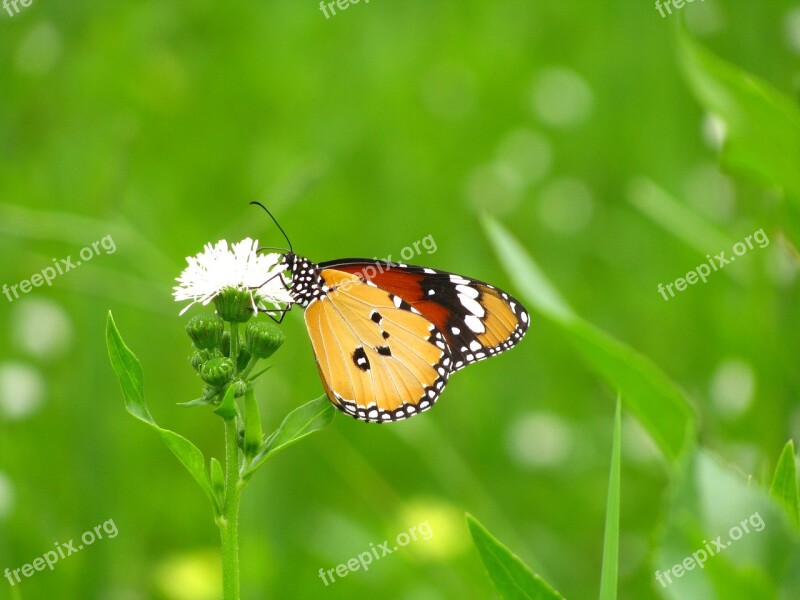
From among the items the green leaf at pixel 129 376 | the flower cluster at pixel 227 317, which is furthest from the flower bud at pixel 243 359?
the green leaf at pixel 129 376

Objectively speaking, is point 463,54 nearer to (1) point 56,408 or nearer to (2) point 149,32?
(2) point 149,32

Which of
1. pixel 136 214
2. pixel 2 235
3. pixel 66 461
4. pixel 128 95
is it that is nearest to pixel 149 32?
pixel 128 95

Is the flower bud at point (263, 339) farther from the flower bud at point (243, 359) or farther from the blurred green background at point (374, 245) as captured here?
the blurred green background at point (374, 245)

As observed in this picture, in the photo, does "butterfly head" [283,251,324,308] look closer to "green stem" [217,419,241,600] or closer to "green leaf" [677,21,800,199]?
"green stem" [217,419,241,600]

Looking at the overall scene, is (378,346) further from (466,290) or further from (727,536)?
(727,536)

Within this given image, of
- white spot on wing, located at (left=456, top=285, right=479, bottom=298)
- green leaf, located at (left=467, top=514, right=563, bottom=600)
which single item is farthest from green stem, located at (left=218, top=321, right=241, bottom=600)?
white spot on wing, located at (left=456, top=285, right=479, bottom=298)

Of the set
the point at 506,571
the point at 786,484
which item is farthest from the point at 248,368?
the point at 786,484
